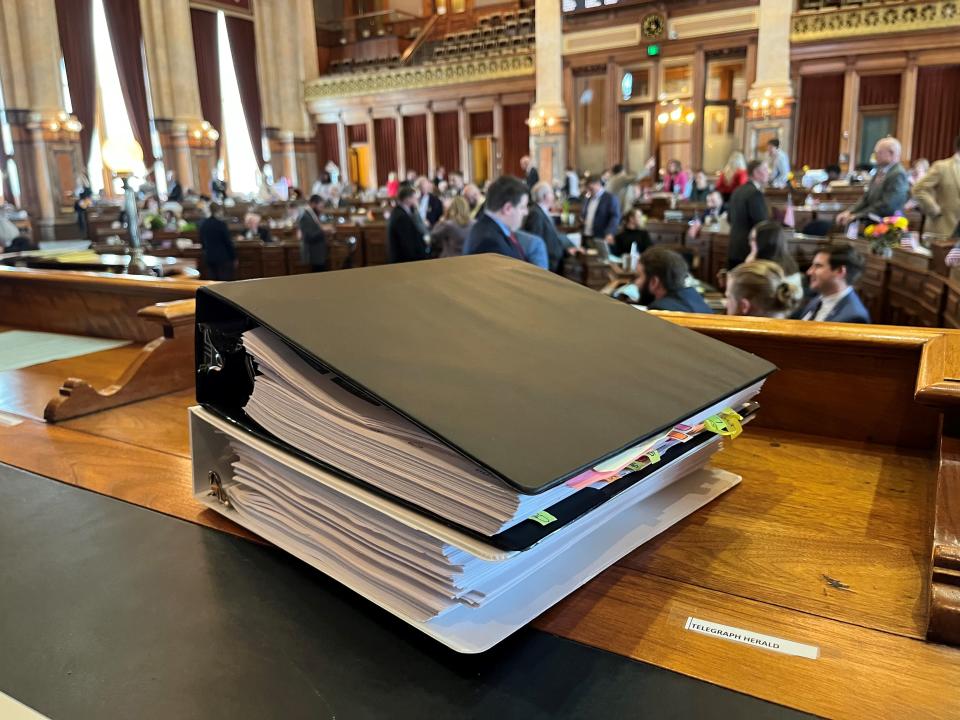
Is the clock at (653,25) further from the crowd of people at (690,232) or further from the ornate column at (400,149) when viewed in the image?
the ornate column at (400,149)

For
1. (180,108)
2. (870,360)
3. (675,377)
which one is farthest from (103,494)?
(180,108)

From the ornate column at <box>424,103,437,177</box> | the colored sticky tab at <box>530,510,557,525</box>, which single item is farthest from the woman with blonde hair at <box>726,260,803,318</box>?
the ornate column at <box>424,103,437,177</box>

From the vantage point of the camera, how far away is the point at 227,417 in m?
0.76

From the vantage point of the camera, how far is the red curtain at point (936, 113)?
482 inches

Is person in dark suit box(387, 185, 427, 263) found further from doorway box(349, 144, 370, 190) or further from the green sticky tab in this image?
doorway box(349, 144, 370, 190)

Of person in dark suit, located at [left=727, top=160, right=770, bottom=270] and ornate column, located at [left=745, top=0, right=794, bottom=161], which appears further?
ornate column, located at [left=745, top=0, right=794, bottom=161]

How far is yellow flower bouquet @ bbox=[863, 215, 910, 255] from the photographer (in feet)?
14.7

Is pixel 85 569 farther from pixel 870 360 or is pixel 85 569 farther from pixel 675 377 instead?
pixel 870 360

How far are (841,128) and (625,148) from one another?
3.98 m

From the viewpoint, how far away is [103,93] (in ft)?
51.3

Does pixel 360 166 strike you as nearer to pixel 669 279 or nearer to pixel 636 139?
pixel 636 139

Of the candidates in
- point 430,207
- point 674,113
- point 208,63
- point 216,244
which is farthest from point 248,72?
point 216,244

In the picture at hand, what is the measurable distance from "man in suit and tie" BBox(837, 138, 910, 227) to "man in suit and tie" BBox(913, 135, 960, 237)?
117 millimetres

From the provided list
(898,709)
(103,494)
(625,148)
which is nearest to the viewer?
(898,709)
